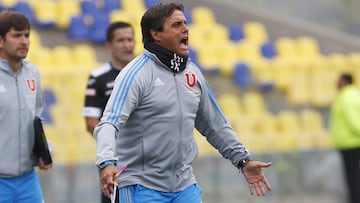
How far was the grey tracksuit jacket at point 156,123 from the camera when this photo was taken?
18.5ft

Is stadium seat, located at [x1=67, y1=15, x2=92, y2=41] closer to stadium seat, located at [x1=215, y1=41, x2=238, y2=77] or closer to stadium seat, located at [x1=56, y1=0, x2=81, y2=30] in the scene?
stadium seat, located at [x1=56, y1=0, x2=81, y2=30]

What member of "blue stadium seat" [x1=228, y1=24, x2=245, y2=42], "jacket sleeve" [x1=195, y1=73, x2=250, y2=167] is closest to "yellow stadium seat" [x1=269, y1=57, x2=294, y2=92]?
"blue stadium seat" [x1=228, y1=24, x2=245, y2=42]

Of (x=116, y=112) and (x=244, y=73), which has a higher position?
(x=116, y=112)

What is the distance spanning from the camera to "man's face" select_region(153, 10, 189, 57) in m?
5.76

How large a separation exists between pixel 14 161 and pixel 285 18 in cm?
1202

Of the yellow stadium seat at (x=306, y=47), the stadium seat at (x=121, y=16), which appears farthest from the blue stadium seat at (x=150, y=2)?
the yellow stadium seat at (x=306, y=47)

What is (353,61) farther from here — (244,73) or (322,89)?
(244,73)

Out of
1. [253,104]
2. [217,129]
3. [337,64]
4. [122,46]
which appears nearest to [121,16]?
[253,104]

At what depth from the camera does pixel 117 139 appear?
5832mm

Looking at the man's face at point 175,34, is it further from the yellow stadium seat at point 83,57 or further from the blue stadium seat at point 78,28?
the blue stadium seat at point 78,28

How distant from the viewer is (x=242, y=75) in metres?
15.8

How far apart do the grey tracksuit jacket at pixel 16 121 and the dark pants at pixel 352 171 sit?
6323 mm

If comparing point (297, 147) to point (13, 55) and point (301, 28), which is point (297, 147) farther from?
point (13, 55)

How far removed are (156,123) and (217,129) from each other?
20.6 inches
